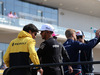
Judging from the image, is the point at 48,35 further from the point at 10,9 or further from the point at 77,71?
the point at 10,9

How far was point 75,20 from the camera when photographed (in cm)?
3681

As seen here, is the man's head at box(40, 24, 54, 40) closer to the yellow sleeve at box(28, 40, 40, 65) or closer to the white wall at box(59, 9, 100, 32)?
the yellow sleeve at box(28, 40, 40, 65)

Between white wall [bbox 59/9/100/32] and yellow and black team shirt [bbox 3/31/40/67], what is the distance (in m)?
30.7

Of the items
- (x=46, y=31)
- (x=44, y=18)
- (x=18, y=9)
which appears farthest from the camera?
(x=18, y=9)

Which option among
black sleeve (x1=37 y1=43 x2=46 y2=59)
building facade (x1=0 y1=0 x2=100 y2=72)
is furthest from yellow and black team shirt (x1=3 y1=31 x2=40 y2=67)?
building facade (x1=0 y1=0 x2=100 y2=72)

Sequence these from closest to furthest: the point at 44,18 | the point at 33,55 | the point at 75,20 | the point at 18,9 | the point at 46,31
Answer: the point at 33,55 → the point at 46,31 → the point at 44,18 → the point at 18,9 → the point at 75,20

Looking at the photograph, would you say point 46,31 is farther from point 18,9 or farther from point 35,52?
point 18,9

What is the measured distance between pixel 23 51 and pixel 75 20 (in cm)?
3260

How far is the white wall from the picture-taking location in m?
35.8

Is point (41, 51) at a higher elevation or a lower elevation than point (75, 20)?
lower

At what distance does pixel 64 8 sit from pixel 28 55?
102 feet

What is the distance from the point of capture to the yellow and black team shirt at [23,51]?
14.5 feet

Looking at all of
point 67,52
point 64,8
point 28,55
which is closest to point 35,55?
point 28,55

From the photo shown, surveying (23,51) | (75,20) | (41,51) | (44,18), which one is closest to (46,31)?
(41,51)
